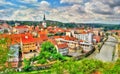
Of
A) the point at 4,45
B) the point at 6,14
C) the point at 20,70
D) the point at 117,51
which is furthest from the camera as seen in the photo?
the point at 117,51

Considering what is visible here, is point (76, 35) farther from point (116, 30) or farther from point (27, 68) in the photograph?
point (27, 68)

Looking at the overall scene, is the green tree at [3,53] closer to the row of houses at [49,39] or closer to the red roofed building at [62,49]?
the row of houses at [49,39]


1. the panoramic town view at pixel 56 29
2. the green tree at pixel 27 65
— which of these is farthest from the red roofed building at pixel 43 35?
the green tree at pixel 27 65

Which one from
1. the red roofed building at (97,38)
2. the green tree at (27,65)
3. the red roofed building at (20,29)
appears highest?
the red roofed building at (20,29)

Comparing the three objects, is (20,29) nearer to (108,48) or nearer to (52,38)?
(52,38)

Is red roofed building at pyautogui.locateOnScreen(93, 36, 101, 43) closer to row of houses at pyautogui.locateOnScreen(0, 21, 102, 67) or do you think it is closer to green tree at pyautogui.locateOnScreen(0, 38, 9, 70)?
row of houses at pyautogui.locateOnScreen(0, 21, 102, 67)

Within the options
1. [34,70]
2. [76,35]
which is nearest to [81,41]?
[76,35]

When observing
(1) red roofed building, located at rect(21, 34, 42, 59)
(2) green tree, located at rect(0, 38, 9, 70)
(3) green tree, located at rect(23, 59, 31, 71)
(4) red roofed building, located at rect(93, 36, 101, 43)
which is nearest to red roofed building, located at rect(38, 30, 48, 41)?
(1) red roofed building, located at rect(21, 34, 42, 59)

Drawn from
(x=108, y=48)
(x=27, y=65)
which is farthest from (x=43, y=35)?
(x=108, y=48)

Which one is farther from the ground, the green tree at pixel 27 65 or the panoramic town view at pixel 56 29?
the panoramic town view at pixel 56 29
